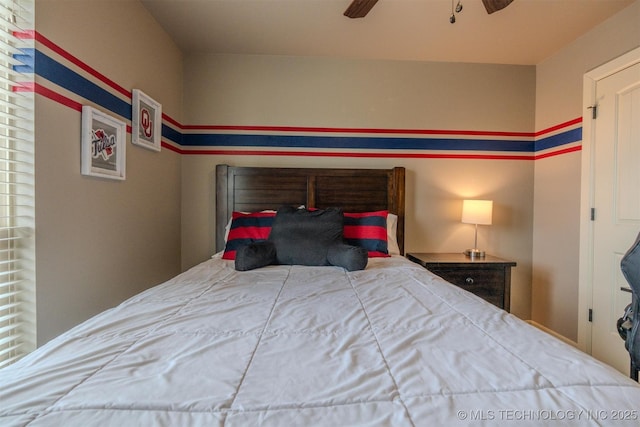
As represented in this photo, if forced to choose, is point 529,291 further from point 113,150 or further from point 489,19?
point 113,150

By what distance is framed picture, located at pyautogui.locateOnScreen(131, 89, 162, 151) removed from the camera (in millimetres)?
1943

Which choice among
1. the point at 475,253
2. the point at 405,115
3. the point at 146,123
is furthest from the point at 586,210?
the point at 146,123

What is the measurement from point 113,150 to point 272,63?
1.57 metres

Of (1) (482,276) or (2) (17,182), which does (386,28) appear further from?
(2) (17,182)

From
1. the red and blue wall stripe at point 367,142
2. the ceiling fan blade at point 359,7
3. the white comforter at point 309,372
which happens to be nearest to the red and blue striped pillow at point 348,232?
the red and blue wall stripe at point 367,142

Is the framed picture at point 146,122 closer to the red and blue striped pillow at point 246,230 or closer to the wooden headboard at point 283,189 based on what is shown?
the wooden headboard at point 283,189

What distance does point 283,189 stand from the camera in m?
2.63

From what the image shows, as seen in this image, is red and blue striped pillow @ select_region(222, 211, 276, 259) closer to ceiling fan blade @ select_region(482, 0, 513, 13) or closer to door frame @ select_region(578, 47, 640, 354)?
ceiling fan blade @ select_region(482, 0, 513, 13)

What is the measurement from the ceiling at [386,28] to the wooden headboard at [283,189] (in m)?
1.03

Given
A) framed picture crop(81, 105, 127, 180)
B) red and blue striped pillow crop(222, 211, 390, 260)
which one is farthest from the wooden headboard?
framed picture crop(81, 105, 127, 180)

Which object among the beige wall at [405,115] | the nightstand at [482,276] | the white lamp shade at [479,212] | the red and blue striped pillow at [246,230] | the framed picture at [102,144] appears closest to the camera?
the framed picture at [102,144]

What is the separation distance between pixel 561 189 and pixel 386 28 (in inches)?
77.2

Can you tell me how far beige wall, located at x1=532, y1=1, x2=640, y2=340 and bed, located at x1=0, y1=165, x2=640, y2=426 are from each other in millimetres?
1877

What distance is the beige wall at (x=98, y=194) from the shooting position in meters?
1.32
